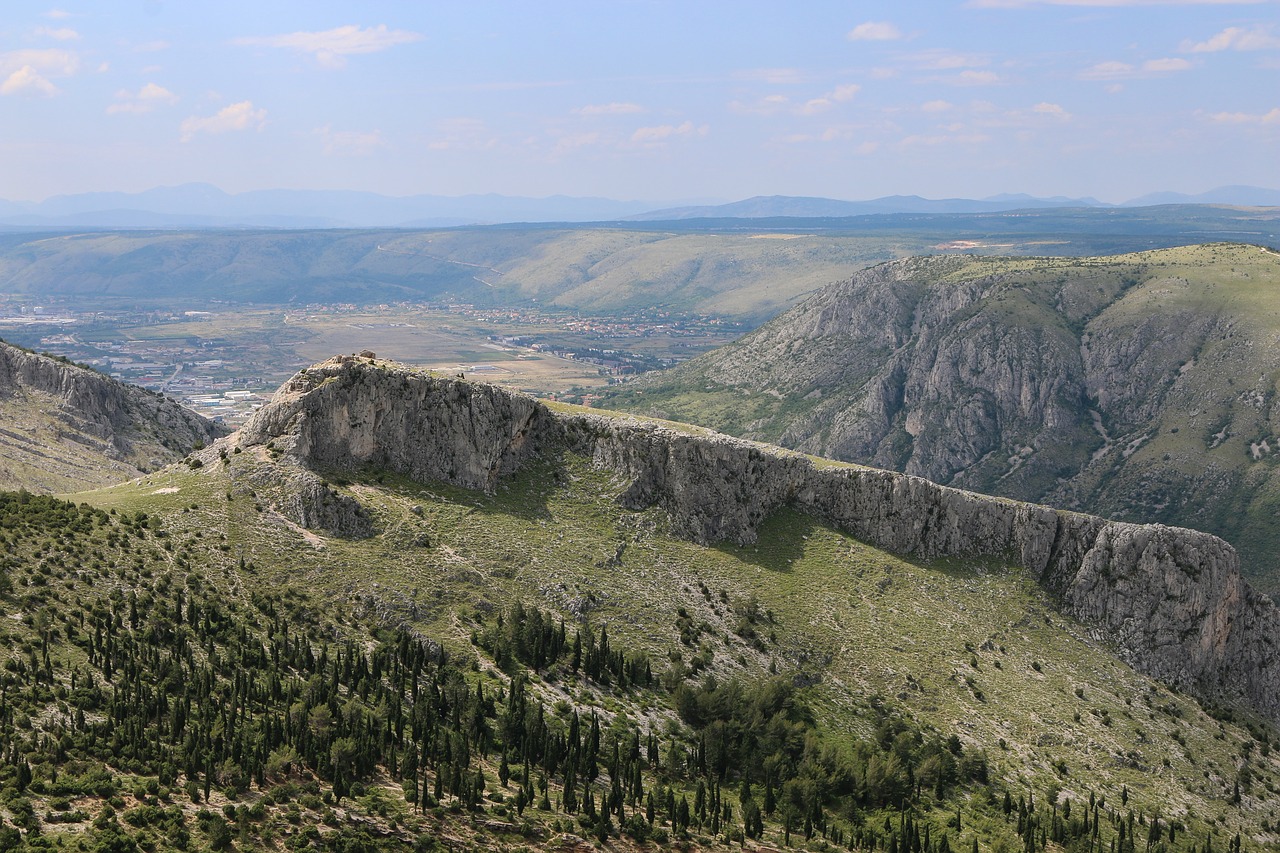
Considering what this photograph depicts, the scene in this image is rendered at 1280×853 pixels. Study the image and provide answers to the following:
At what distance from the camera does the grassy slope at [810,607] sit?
10344 centimetres

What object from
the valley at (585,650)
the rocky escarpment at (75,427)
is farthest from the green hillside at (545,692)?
the rocky escarpment at (75,427)

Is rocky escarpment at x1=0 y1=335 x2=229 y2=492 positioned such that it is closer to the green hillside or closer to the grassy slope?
the green hillside

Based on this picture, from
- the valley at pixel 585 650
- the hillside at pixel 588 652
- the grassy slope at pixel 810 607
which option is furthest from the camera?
the grassy slope at pixel 810 607

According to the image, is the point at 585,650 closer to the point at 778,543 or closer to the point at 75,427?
the point at 778,543

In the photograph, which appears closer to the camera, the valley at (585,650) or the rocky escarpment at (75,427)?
the valley at (585,650)

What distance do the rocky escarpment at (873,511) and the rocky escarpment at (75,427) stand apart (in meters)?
41.8

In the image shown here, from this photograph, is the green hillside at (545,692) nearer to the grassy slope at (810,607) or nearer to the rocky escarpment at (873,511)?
the grassy slope at (810,607)

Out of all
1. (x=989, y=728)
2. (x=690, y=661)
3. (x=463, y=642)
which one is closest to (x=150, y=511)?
(x=463, y=642)

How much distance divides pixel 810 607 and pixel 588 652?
27.9 metres

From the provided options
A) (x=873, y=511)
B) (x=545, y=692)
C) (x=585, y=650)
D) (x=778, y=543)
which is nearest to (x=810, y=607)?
(x=778, y=543)

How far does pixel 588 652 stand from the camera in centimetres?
10256

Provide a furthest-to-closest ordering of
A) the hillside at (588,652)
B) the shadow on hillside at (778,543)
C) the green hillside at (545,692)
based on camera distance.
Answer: the shadow on hillside at (778,543) → the hillside at (588,652) → the green hillside at (545,692)

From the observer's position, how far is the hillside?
248 ft

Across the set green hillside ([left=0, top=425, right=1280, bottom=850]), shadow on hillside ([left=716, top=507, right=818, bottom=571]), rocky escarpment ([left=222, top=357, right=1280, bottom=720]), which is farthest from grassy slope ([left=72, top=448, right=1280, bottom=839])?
rocky escarpment ([left=222, top=357, right=1280, bottom=720])
